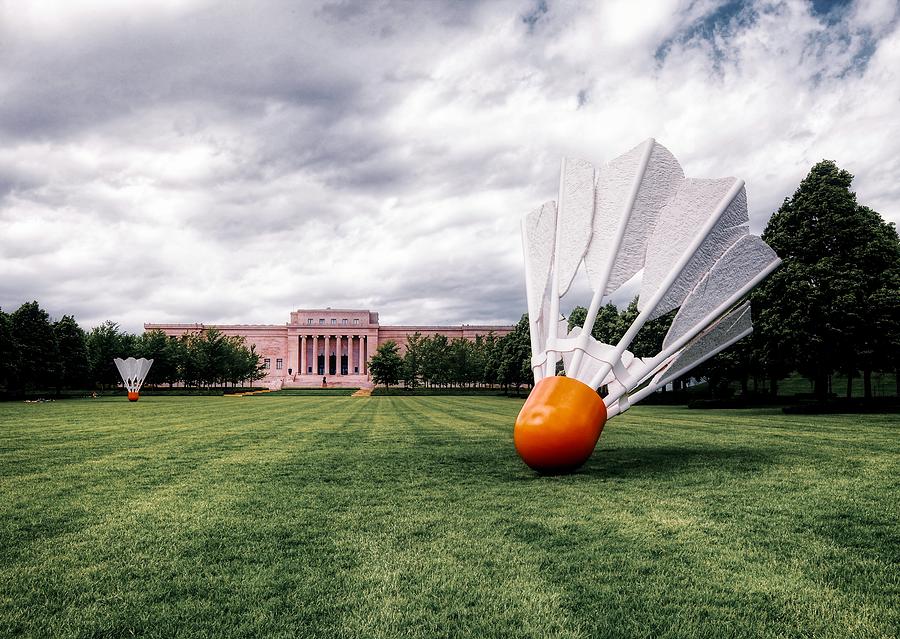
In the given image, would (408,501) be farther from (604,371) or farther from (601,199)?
(601,199)

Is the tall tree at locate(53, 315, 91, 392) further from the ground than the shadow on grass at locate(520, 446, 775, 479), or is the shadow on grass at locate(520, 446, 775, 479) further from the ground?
the tall tree at locate(53, 315, 91, 392)

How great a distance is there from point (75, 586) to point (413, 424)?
1309 cm

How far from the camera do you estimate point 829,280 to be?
2006 cm

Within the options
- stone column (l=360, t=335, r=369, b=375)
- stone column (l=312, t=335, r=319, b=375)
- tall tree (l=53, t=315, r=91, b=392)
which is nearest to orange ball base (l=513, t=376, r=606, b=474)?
tall tree (l=53, t=315, r=91, b=392)

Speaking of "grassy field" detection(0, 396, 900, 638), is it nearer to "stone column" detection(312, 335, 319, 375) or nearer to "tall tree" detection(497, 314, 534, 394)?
"tall tree" detection(497, 314, 534, 394)

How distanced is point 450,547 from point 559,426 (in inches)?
108

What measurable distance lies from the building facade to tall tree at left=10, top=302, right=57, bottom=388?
5643cm

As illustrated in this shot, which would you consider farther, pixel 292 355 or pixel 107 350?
pixel 292 355

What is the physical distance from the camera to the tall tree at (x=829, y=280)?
19.7 meters

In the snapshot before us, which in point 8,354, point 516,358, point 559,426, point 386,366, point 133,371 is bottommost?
point 559,426

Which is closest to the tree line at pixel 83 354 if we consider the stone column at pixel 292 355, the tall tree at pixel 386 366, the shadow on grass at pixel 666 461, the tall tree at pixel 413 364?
the tall tree at pixel 386 366

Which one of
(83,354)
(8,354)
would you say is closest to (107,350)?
(83,354)

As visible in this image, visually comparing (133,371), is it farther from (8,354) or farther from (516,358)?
(516,358)

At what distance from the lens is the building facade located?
321 ft
